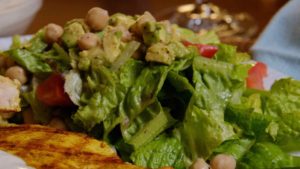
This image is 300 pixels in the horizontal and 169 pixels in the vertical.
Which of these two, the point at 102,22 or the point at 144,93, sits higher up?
the point at 102,22

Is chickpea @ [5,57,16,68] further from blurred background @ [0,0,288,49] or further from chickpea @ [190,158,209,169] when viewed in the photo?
blurred background @ [0,0,288,49]

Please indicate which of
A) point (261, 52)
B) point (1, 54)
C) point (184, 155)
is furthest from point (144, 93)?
point (261, 52)

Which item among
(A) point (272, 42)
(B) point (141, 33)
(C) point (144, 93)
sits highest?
(B) point (141, 33)

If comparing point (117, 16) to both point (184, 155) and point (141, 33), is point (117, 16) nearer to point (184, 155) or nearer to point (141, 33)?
point (141, 33)

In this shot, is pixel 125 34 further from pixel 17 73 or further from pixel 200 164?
pixel 200 164

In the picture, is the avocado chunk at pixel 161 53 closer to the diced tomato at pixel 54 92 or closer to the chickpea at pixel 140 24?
the chickpea at pixel 140 24

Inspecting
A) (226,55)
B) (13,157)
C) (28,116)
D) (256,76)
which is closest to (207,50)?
(226,55)
